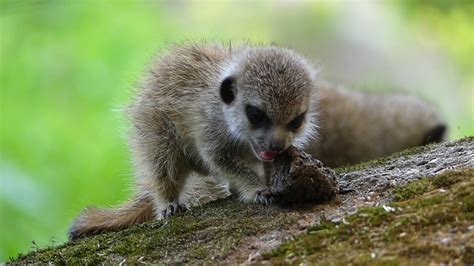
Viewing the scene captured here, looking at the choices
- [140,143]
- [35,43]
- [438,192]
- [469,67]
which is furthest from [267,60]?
[469,67]

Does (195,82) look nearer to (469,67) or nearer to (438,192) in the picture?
(438,192)

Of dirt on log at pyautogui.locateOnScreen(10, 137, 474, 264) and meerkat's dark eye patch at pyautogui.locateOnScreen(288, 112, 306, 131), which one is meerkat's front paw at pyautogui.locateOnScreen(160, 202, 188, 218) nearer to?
dirt on log at pyautogui.locateOnScreen(10, 137, 474, 264)

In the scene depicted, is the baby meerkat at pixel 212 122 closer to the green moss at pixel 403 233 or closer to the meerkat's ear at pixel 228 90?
the meerkat's ear at pixel 228 90

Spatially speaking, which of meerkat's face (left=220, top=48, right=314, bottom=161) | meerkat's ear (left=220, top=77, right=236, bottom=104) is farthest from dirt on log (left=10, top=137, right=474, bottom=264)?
meerkat's ear (left=220, top=77, right=236, bottom=104)

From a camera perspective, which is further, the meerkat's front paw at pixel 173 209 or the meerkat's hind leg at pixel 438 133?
the meerkat's hind leg at pixel 438 133

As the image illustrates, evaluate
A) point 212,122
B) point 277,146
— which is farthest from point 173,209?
point 277,146

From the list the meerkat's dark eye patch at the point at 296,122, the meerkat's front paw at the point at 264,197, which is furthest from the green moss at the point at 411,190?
the meerkat's dark eye patch at the point at 296,122

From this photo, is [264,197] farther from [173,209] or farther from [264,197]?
[173,209]

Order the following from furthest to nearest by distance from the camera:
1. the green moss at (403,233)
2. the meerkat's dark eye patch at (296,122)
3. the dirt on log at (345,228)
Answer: the meerkat's dark eye patch at (296,122)
the dirt on log at (345,228)
the green moss at (403,233)

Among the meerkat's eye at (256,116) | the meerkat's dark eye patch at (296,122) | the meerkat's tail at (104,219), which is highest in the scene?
the meerkat's eye at (256,116)
